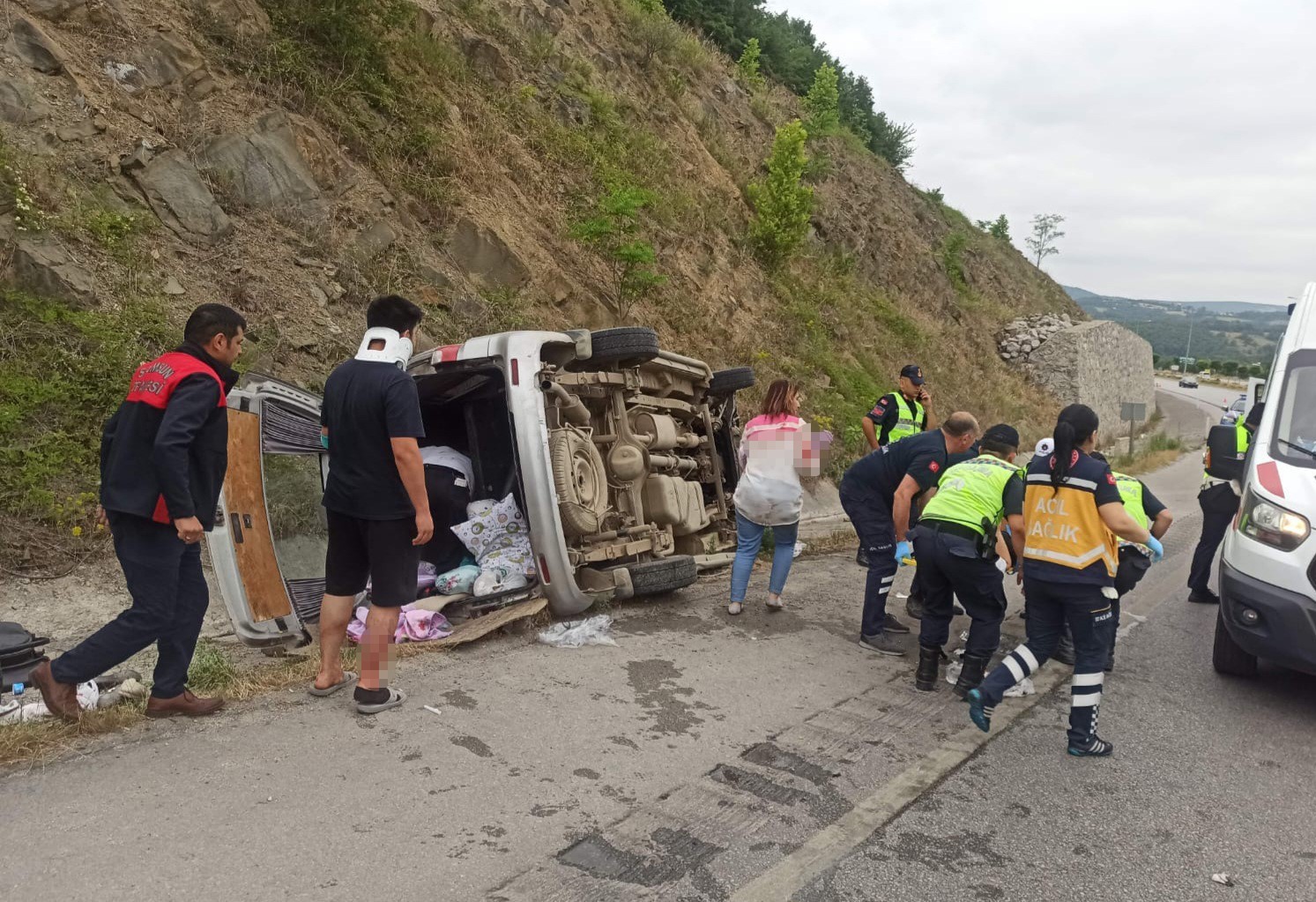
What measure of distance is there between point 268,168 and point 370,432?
6.23m

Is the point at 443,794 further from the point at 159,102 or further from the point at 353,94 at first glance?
the point at 353,94

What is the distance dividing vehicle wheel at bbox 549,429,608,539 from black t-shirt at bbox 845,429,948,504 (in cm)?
177

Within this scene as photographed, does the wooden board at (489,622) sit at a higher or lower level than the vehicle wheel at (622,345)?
lower

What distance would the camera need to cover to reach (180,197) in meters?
8.35

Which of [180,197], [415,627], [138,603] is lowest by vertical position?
[415,627]

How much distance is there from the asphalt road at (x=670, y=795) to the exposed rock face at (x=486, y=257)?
6334 mm

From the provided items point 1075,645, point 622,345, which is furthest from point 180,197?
point 1075,645

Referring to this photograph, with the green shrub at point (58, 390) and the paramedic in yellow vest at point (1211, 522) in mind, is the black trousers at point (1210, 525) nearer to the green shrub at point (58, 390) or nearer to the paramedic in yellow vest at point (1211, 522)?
the paramedic in yellow vest at point (1211, 522)

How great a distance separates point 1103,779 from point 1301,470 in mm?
2333

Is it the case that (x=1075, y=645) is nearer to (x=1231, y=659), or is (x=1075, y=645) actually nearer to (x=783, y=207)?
(x=1231, y=659)

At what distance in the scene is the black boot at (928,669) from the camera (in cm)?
515

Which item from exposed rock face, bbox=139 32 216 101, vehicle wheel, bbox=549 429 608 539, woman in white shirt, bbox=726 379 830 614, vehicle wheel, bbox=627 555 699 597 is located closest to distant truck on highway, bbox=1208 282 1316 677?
woman in white shirt, bbox=726 379 830 614

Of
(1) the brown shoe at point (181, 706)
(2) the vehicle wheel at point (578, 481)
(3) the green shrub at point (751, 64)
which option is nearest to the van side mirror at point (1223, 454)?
(2) the vehicle wheel at point (578, 481)

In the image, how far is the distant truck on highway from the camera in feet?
15.4
